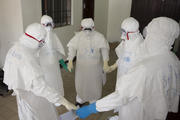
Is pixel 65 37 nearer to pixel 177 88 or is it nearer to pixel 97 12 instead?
pixel 97 12

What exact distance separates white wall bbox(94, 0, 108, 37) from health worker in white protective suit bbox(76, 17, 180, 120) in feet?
13.3

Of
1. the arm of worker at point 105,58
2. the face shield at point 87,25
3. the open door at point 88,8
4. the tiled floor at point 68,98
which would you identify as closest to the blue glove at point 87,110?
the tiled floor at point 68,98

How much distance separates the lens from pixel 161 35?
4.32ft

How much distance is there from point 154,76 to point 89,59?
130 cm

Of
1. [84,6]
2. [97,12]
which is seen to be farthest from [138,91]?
[97,12]

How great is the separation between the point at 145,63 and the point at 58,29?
2894 millimetres

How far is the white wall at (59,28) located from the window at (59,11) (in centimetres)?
12

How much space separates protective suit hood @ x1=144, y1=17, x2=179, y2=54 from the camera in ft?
4.31

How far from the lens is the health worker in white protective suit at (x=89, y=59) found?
2459 mm

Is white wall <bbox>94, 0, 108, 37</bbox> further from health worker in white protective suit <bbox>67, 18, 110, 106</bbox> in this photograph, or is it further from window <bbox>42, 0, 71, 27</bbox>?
health worker in white protective suit <bbox>67, 18, 110, 106</bbox>

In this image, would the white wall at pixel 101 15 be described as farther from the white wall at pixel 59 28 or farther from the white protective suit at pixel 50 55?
the white protective suit at pixel 50 55

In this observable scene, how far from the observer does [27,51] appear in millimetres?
1430

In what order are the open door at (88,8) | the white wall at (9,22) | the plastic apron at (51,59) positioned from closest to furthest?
the plastic apron at (51,59) → the white wall at (9,22) → the open door at (88,8)

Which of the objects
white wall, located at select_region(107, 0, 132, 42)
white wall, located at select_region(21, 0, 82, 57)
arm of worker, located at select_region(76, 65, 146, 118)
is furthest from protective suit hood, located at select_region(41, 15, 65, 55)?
white wall, located at select_region(107, 0, 132, 42)
